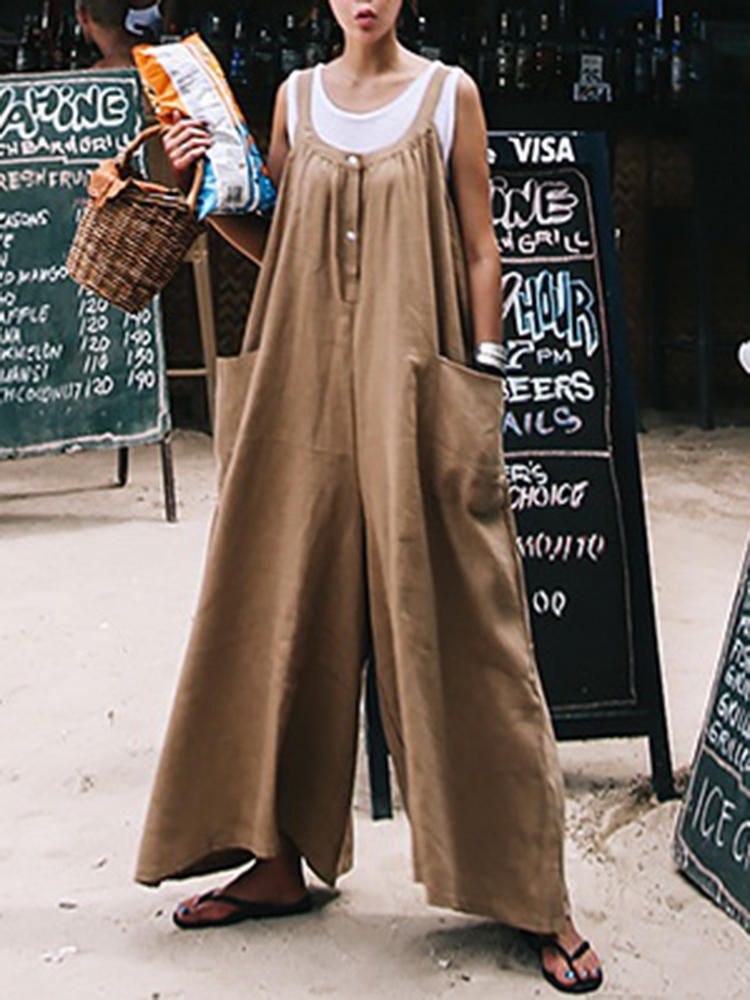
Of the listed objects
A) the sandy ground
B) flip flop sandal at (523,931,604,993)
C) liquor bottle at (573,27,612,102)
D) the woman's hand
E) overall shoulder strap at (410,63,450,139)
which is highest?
liquor bottle at (573,27,612,102)

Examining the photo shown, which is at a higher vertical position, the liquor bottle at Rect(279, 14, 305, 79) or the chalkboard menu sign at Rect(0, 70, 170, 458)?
the liquor bottle at Rect(279, 14, 305, 79)

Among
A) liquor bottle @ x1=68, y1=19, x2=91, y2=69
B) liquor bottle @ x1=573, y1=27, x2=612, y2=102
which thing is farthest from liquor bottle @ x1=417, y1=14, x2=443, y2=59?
liquor bottle @ x1=68, y1=19, x2=91, y2=69

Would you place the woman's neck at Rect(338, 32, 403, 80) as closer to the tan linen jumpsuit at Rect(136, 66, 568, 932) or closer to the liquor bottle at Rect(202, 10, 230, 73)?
the tan linen jumpsuit at Rect(136, 66, 568, 932)

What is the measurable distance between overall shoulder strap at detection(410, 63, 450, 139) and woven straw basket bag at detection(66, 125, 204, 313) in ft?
1.23

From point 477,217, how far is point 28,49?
19.0 feet

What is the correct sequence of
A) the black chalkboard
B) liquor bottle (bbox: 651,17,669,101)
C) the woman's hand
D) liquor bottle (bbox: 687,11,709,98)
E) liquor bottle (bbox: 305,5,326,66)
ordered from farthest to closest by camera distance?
liquor bottle (bbox: 651,17,669,101) → liquor bottle (bbox: 305,5,326,66) → liquor bottle (bbox: 687,11,709,98) → the black chalkboard → the woman's hand

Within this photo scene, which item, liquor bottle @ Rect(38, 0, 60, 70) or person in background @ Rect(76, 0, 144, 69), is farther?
liquor bottle @ Rect(38, 0, 60, 70)

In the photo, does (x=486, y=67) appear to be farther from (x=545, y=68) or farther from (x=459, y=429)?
(x=459, y=429)

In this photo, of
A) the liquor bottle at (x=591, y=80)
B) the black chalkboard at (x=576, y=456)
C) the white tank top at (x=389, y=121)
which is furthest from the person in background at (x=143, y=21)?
the white tank top at (x=389, y=121)

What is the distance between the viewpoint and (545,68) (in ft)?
25.7

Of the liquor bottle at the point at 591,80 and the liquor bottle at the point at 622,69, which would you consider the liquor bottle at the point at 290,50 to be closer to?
the liquor bottle at the point at 591,80

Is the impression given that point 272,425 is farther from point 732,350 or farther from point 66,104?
point 732,350

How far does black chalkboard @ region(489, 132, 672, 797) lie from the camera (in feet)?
11.1

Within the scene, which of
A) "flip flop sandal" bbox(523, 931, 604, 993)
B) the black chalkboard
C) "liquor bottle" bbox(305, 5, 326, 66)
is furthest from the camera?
"liquor bottle" bbox(305, 5, 326, 66)
